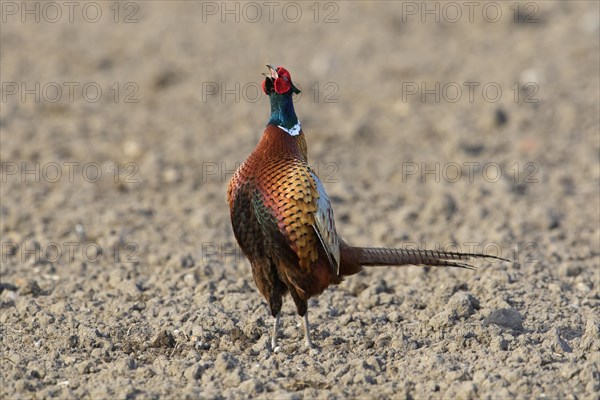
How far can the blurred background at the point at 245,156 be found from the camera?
19.4 feet

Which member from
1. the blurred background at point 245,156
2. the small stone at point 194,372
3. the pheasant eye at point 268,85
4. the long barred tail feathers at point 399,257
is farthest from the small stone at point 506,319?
the pheasant eye at point 268,85

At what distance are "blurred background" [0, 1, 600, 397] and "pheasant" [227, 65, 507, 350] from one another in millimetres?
493

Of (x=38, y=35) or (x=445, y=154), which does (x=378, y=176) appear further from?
(x=38, y=35)

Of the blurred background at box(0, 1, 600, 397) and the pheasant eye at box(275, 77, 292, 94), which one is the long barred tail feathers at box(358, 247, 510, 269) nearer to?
the blurred background at box(0, 1, 600, 397)

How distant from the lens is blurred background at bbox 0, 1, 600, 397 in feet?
19.4

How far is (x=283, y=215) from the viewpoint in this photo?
17.8 ft

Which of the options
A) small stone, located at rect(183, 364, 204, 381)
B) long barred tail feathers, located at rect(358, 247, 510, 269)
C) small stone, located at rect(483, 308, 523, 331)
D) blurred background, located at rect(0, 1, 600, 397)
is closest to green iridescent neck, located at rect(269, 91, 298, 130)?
long barred tail feathers, located at rect(358, 247, 510, 269)

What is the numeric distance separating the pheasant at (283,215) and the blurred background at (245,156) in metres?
0.49

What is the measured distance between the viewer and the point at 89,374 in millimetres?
5379

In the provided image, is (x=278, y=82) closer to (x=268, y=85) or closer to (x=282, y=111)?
(x=268, y=85)

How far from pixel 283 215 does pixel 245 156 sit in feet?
15.0

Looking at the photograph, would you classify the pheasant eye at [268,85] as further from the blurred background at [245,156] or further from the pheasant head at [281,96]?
the blurred background at [245,156]

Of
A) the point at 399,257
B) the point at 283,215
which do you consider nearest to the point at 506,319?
the point at 399,257

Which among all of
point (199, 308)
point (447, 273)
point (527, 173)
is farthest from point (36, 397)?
point (527, 173)
